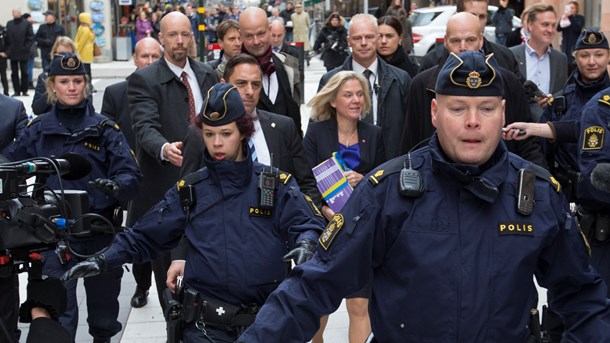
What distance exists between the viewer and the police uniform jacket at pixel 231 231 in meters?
4.30

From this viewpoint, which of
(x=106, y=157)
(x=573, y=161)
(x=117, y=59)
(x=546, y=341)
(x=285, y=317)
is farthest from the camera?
(x=117, y=59)

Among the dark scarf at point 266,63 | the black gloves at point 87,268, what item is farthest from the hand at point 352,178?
the black gloves at point 87,268

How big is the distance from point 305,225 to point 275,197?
20 centimetres

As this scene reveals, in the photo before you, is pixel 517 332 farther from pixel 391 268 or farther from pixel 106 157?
pixel 106 157

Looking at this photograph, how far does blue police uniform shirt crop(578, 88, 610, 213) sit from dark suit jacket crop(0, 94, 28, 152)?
331cm

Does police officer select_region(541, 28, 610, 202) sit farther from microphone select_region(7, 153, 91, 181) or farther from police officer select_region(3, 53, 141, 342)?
microphone select_region(7, 153, 91, 181)

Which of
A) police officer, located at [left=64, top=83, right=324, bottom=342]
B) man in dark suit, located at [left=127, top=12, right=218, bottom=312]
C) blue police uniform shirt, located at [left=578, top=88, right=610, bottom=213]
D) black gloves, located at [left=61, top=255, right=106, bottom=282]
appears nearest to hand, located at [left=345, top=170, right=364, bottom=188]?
man in dark suit, located at [left=127, top=12, right=218, bottom=312]

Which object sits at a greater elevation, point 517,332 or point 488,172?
point 488,172

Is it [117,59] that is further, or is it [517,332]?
[117,59]

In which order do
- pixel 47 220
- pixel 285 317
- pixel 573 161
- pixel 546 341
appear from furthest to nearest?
pixel 573 161 → pixel 47 220 → pixel 546 341 → pixel 285 317

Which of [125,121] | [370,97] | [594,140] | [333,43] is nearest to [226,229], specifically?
[594,140]

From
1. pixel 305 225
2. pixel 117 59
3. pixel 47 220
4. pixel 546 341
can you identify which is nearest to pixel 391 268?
pixel 546 341

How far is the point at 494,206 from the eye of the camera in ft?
9.66

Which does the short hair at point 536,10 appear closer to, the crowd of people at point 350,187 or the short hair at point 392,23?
the crowd of people at point 350,187
